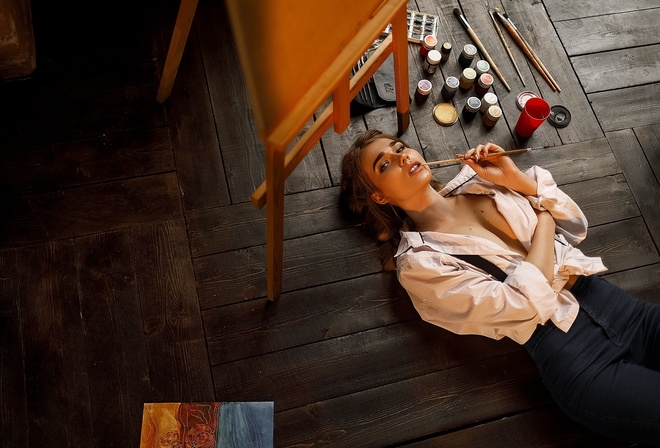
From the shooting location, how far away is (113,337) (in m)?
2.08

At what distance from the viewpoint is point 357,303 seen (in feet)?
7.18

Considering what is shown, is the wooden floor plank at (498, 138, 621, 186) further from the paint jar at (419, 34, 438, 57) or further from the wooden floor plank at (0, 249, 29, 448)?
the wooden floor plank at (0, 249, 29, 448)

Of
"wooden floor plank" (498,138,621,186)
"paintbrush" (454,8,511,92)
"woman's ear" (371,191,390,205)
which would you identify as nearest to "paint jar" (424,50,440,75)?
"paintbrush" (454,8,511,92)

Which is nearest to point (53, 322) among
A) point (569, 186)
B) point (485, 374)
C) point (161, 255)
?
point (161, 255)

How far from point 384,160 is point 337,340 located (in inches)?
24.2

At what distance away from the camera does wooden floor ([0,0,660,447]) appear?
204cm

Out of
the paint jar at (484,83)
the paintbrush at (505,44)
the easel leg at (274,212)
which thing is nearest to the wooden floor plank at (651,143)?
the paintbrush at (505,44)

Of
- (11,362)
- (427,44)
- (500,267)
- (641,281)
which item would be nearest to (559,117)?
(427,44)

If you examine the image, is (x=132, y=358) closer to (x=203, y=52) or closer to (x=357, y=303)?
(x=357, y=303)

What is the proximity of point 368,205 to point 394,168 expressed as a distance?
0.21m

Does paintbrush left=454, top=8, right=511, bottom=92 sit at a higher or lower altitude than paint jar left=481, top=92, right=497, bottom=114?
higher

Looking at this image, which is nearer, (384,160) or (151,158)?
(384,160)

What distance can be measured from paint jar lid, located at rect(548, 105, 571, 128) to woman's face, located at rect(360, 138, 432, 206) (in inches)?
30.3

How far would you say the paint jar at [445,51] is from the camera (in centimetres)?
252
